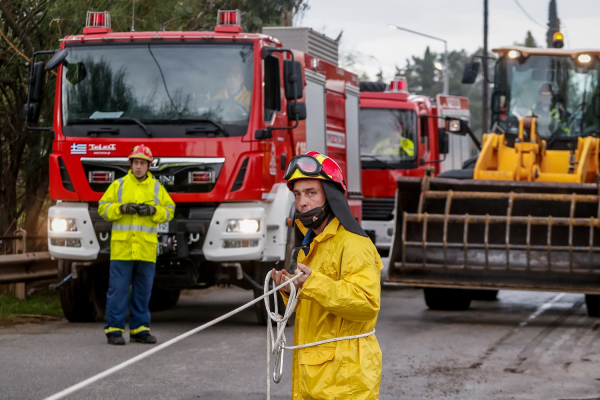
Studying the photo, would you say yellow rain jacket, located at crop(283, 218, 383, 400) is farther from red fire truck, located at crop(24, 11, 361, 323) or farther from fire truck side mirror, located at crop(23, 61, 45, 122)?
fire truck side mirror, located at crop(23, 61, 45, 122)

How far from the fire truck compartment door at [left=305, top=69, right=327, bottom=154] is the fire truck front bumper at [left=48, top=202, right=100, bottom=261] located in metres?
2.88

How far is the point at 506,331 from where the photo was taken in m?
10.9

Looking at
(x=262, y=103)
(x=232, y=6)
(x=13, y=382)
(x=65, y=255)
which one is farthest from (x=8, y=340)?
(x=232, y=6)

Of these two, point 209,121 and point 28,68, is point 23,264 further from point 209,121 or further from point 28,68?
point 209,121

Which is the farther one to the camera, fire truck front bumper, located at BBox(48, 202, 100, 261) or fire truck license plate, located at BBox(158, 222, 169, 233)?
fire truck front bumper, located at BBox(48, 202, 100, 261)

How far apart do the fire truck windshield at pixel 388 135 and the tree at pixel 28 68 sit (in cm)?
438

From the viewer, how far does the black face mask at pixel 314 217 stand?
12.9ft

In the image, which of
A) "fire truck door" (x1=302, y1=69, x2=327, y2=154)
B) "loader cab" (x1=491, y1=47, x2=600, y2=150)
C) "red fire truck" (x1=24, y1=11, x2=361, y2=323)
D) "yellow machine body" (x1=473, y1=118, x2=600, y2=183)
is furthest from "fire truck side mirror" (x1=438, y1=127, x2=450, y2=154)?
"red fire truck" (x1=24, y1=11, x2=361, y2=323)

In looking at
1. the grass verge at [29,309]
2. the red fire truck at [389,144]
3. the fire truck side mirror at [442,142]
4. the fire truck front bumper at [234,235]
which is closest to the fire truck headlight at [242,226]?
the fire truck front bumper at [234,235]

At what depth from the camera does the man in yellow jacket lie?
949cm

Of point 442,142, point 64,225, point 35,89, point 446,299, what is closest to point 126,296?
point 64,225

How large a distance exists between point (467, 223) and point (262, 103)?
2.78 metres

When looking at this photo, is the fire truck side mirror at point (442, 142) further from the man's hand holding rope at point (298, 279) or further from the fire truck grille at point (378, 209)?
the man's hand holding rope at point (298, 279)

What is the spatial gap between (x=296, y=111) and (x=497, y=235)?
2.95 metres
